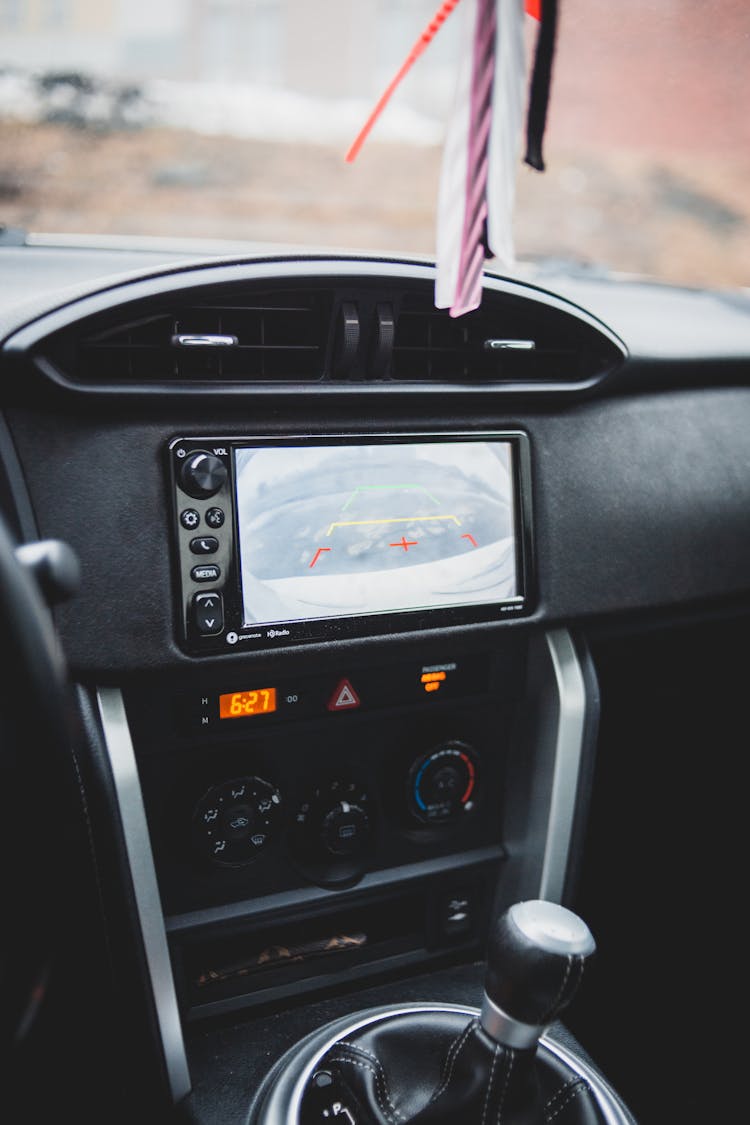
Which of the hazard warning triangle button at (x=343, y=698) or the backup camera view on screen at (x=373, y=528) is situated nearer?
the backup camera view on screen at (x=373, y=528)

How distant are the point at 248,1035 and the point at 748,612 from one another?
120 cm

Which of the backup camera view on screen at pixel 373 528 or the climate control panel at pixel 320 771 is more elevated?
the backup camera view on screen at pixel 373 528

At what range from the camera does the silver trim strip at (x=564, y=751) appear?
156 centimetres

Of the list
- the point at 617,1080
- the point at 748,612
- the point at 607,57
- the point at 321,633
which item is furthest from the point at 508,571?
the point at 617,1080

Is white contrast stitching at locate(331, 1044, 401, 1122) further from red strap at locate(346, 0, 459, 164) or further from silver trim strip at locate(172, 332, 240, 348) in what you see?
red strap at locate(346, 0, 459, 164)

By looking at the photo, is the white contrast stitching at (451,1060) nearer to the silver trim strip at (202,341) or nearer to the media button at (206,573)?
the media button at (206,573)

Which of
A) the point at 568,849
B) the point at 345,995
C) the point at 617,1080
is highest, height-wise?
the point at 568,849

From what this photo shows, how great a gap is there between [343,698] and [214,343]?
1.86ft

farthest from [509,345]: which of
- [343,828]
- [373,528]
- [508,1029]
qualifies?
[508,1029]

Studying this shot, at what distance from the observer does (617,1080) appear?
179 centimetres

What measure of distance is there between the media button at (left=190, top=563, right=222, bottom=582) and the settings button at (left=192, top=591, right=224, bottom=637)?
0.02 m

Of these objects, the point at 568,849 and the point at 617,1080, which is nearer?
the point at 568,849

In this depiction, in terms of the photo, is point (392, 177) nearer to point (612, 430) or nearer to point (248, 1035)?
point (612, 430)

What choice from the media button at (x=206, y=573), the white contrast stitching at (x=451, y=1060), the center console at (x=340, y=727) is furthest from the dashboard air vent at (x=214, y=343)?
the white contrast stitching at (x=451, y=1060)
